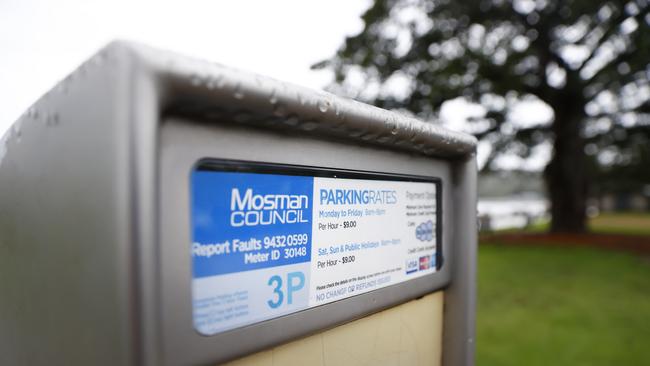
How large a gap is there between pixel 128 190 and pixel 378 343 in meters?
0.70

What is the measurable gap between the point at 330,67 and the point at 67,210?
29.5ft

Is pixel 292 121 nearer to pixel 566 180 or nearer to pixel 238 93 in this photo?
pixel 238 93

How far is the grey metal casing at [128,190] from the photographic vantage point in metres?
0.53

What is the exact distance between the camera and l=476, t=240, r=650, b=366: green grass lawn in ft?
12.4

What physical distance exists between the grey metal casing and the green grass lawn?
3.54 metres

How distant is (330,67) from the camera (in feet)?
30.2

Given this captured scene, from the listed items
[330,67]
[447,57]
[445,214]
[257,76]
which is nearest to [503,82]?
[447,57]

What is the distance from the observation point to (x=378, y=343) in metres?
1.01

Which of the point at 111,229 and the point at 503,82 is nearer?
the point at 111,229

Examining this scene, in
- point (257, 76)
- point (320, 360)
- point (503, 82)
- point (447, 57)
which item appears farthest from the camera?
point (503, 82)

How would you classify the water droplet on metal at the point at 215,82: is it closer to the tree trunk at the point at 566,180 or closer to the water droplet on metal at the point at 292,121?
the water droplet on metal at the point at 292,121

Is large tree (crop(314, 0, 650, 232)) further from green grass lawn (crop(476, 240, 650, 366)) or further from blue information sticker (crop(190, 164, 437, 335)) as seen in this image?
blue information sticker (crop(190, 164, 437, 335))

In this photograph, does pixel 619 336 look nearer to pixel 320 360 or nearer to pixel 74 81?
pixel 320 360

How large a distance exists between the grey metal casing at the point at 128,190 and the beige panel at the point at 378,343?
5cm
